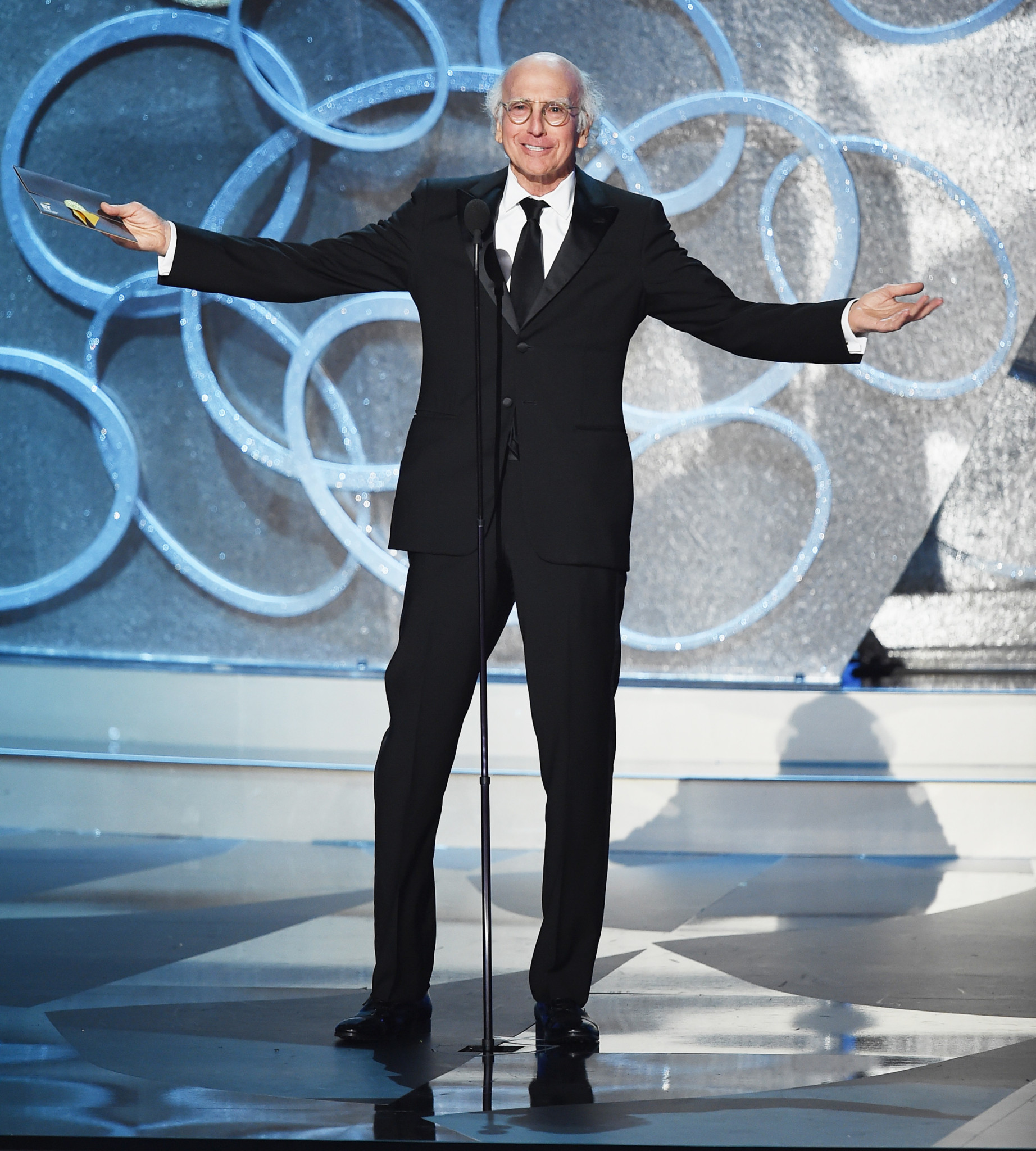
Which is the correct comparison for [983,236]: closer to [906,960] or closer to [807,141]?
[807,141]

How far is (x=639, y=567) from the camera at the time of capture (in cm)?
381

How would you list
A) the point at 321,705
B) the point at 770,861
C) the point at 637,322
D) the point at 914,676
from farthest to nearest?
1. the point at 914,676
2. the point at 321,705
3. the point at 770,861
4. the point at 637,322

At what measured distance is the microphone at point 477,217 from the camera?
70.7 inches

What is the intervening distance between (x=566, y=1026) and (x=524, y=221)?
3.69 feet

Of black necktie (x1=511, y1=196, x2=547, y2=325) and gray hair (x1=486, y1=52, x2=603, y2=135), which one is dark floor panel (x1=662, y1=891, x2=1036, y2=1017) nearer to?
black necktie (x1=511, y1=196, x2=547, y2=325)

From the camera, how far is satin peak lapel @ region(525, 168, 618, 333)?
6.42 ft

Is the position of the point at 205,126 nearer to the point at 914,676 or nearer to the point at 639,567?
the point at 639,567

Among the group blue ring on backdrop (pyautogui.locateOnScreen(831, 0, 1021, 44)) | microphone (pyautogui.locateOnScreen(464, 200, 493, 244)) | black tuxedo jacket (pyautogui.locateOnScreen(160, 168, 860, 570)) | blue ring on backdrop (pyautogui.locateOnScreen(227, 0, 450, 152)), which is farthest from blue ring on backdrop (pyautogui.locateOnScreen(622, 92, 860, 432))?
microphone (pyautogui.locateOnScreen(464, 200, 493, 244))

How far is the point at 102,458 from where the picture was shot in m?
3.84

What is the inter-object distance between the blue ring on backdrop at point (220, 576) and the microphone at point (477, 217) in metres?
2.01

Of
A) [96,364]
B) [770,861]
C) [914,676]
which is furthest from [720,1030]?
[96,364]

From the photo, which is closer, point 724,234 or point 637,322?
point 637,322

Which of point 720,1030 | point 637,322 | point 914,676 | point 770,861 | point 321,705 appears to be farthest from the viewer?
point 914,676

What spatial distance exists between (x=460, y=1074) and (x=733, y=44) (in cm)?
295
